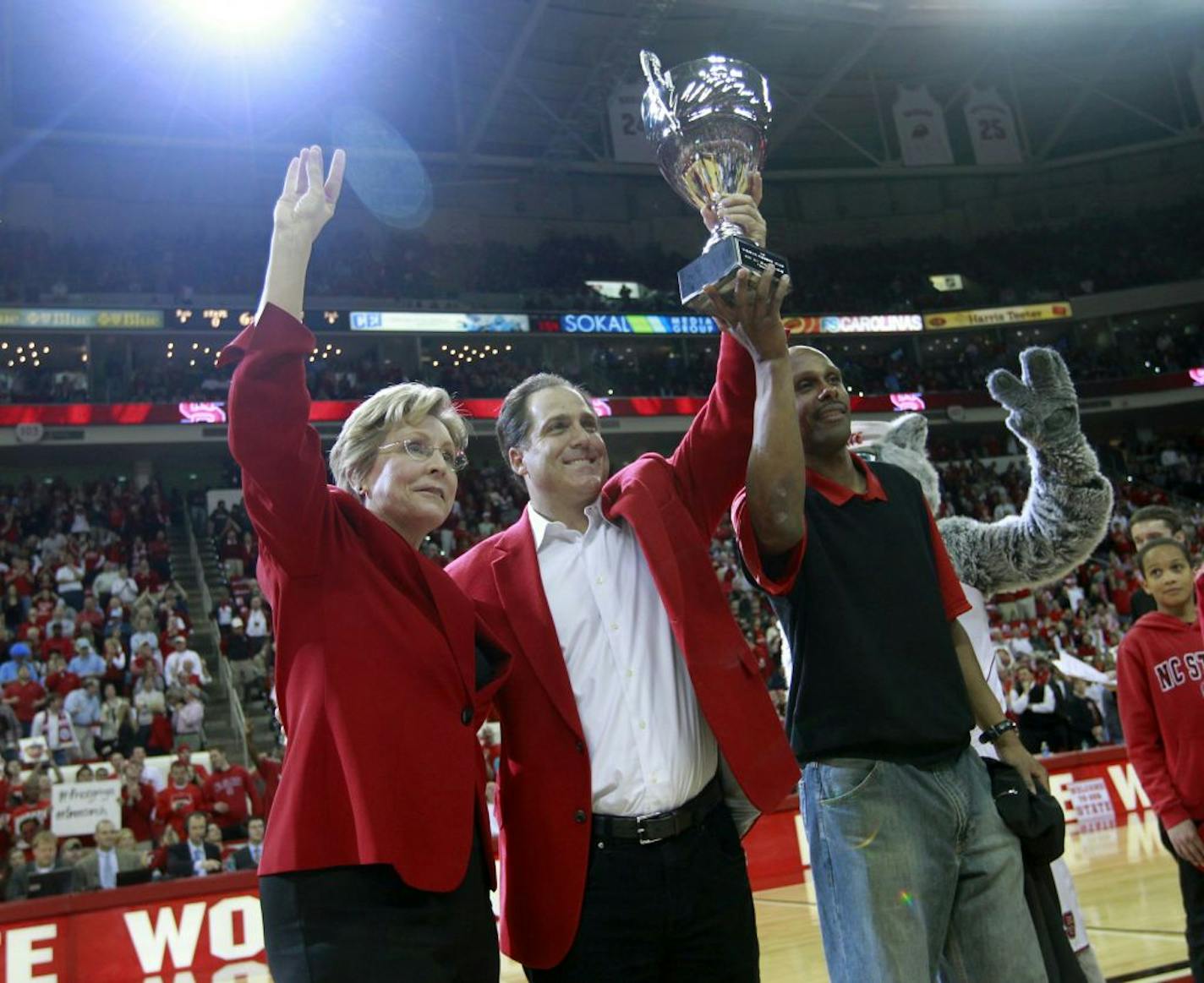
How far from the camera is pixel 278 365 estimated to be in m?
1.70

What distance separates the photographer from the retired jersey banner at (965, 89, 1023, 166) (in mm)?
27250

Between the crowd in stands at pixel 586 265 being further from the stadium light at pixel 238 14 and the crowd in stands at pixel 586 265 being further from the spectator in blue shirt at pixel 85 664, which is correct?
the spectator in blue shirt at pixel 85 664

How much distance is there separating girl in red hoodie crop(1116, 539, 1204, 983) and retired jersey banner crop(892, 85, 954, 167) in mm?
25018

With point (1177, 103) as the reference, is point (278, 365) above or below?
below

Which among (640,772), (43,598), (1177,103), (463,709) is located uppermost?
(1177,103)

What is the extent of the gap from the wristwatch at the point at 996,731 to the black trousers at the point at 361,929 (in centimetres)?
110

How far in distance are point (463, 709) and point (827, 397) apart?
0.99 m

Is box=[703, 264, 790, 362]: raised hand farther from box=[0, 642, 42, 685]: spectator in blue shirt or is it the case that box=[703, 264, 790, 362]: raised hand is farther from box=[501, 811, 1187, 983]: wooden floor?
box=[0, 642, 42, 685]: spectator in blue shirt

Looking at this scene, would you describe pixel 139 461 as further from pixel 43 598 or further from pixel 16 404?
pixel 43 598

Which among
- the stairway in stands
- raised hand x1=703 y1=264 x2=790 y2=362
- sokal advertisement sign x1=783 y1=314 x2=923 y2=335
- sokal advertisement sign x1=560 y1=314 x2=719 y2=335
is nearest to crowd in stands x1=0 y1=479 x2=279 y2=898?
the stairway in stands

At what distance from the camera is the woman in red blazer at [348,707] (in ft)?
5.30

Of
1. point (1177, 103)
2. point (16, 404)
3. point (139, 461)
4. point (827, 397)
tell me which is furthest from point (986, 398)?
point (827, 397)

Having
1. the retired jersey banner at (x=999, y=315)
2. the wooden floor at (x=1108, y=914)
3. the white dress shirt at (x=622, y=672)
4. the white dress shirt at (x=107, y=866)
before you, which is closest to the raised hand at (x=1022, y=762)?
the white dress shirt at (x=622, y=672)

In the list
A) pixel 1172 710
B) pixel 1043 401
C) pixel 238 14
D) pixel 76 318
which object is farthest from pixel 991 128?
pixel 1043 401
